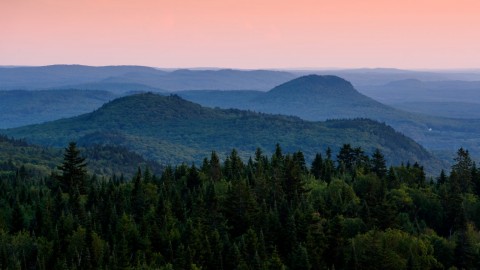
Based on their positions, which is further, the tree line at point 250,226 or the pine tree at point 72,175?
the pine tree at point 72,175

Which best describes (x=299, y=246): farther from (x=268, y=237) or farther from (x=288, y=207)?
(x=288, y=207)

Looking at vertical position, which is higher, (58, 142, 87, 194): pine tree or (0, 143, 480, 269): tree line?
(58, 142, 87, 194): pine tree

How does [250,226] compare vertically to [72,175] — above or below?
below

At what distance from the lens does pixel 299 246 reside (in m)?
85.5

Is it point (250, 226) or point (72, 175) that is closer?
point (250, 226)

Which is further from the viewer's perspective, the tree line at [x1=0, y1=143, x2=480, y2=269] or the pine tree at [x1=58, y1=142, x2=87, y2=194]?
the pine tree at [x1=58, y1=142, x2=87, y2=194]

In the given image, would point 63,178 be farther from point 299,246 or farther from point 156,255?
point 299,246

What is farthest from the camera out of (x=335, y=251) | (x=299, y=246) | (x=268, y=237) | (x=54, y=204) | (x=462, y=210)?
(x=54, y=204)

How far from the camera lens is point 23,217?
108 m

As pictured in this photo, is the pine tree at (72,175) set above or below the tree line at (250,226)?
above

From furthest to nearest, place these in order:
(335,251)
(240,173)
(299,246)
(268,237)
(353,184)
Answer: (240,173)
(353,184)
(268,237)
(335,251)
(299,246)

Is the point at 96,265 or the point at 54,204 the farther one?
the point at 54,204

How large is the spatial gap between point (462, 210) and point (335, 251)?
27666mm

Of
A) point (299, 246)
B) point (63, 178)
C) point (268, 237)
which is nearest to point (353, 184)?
point (268, 237)
